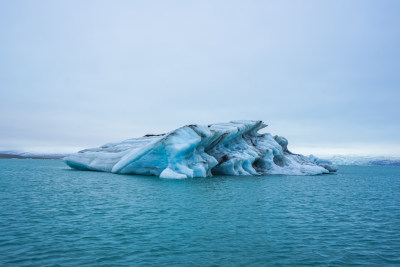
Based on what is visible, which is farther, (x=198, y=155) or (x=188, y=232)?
(x=198, y=155)

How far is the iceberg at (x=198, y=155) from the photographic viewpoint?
28203mm

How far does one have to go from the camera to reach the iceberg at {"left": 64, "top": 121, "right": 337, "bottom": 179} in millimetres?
28203

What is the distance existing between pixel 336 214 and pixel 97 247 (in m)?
9.89

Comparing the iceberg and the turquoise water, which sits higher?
the iceberg

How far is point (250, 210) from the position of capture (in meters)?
13.3

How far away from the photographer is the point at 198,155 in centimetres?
3159

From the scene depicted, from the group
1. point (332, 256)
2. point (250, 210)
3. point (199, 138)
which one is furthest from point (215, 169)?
point (332, 256)

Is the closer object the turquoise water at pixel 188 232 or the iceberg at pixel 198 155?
the turquoise water at pixel 188 232

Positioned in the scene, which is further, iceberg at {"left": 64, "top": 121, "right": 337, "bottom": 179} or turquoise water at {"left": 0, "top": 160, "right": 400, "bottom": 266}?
iceberg at {"left": 64, "top": 121, "right": 337, "bottom": 179}

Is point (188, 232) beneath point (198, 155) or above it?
beneath

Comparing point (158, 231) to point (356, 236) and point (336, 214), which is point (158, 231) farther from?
point (336, 214)

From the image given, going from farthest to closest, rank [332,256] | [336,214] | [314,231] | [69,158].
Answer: [69,158]
[336,214]
[314,231]
[332,256]

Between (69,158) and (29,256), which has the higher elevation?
(69,158)

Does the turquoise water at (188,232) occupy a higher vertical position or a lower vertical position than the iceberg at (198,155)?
lower
